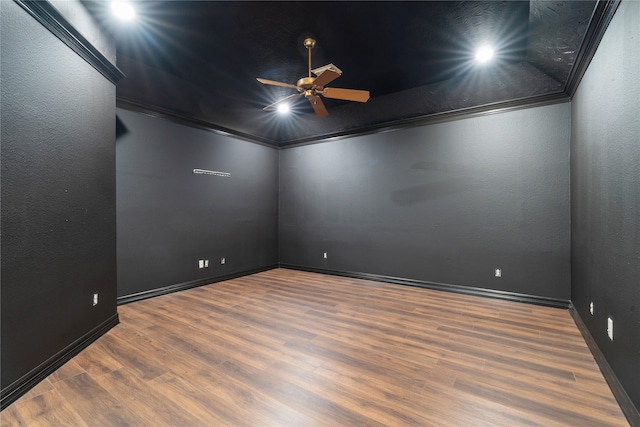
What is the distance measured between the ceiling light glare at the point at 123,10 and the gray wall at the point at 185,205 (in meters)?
1.56

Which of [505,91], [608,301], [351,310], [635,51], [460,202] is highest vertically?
[505,91]

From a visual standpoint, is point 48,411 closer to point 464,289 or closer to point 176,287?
point 176,287

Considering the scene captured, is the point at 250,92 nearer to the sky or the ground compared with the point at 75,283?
nearer to the sky

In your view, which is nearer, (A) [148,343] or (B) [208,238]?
(A) [148,343]

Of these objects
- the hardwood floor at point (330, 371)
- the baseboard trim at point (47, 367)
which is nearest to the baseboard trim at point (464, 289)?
the hardwood floor at point (330, 371)

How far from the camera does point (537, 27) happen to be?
2.60 m

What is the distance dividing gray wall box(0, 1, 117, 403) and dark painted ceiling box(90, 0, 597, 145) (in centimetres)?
83

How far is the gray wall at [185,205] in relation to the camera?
391 centimetres

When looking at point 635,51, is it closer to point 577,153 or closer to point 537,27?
point 537,27

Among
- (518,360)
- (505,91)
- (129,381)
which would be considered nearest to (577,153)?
(505,91)

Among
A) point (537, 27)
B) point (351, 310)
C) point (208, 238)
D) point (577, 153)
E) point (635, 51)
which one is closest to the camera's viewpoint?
point (635, 51)

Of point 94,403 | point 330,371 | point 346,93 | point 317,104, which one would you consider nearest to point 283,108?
point 317,104

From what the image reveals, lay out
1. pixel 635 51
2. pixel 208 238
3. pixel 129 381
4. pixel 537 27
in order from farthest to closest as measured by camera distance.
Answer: pixel 208 238 → pixel 537 27 → pixel 129 381 → pixel 635 51

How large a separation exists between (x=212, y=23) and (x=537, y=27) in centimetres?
300
